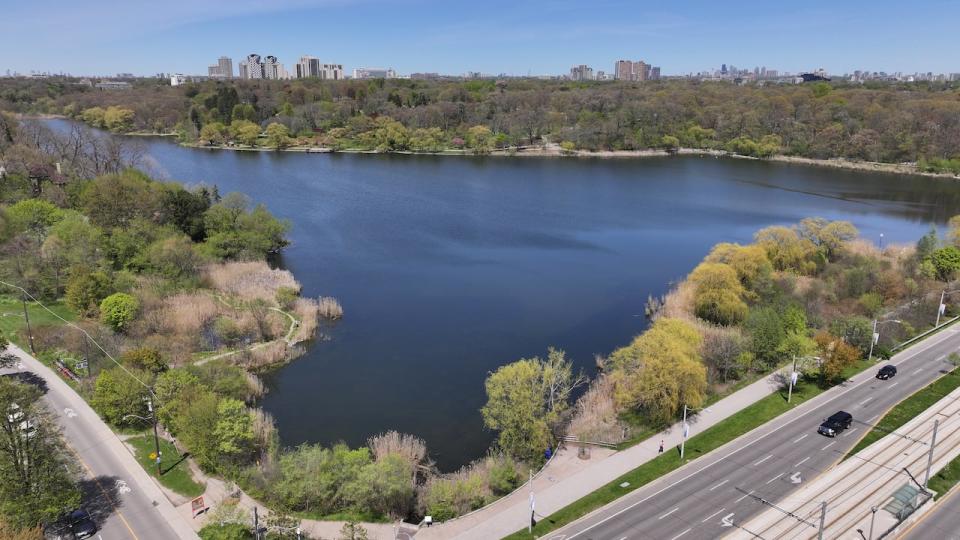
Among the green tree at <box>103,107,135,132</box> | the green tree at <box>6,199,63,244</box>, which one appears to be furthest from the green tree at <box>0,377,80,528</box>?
the green tree at <box>103,107,135,132</box>

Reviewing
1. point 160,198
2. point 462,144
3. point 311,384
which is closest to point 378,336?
point 311,384

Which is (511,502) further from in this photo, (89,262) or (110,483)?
(89,262)

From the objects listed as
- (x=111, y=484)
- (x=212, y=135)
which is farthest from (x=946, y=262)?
(x=212, y=135)

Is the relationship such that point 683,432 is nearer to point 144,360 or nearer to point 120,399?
point 120,399

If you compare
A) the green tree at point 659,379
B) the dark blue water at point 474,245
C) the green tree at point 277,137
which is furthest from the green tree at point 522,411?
the green tree at point 277,137

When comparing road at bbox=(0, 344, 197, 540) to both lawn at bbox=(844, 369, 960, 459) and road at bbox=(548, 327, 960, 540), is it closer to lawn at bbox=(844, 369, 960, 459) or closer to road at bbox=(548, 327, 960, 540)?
road at bbox=(548, 327, 960, 540)
